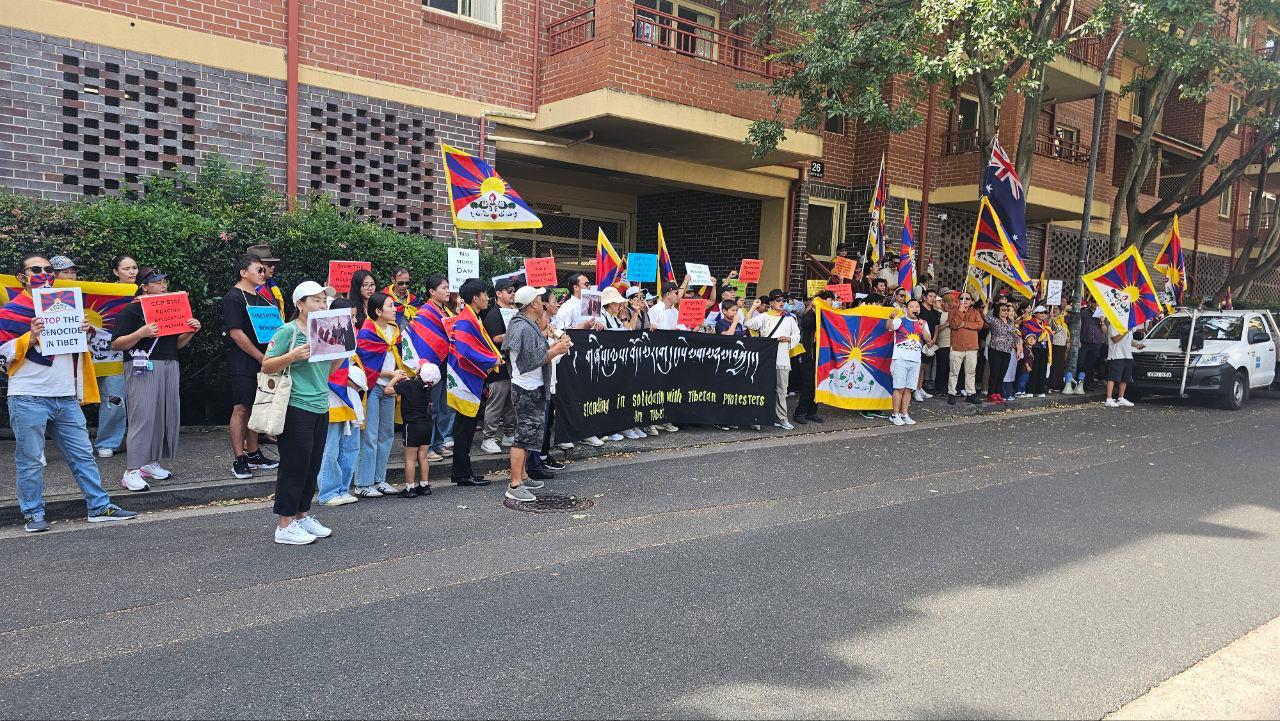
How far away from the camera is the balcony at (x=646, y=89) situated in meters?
11.7

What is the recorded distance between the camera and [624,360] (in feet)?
31.4

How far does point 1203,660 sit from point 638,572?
9.74 feet

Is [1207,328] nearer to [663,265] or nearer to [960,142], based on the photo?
[960,142]

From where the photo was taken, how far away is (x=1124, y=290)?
566 inches

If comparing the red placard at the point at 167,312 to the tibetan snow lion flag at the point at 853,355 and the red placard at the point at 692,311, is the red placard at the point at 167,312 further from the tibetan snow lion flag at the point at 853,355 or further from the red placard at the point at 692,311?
the tibetan snow lion flag at the point at 853,355

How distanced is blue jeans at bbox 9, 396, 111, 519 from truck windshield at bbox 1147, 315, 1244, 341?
671 inches

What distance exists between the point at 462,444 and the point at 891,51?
826 cm

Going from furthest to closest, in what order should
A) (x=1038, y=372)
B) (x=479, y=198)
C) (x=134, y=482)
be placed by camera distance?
(x=1038, y=372) → (x=479, y=198) → (x=134, y=482)

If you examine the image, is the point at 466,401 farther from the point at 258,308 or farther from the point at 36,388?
the point at 36,388

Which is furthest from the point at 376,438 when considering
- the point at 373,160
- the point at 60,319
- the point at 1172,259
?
the point at 1172,259

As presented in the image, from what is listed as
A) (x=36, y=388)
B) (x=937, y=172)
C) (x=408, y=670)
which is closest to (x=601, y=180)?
(x=937, y=172)

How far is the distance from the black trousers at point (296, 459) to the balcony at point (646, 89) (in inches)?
293

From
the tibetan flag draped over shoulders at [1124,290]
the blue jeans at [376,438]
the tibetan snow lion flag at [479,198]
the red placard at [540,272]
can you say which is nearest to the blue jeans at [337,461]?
the blue jeans at [376,438]

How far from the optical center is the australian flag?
45.7 feet
